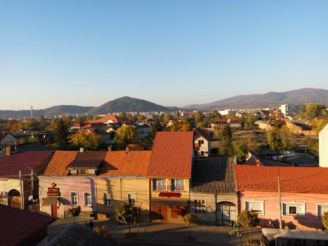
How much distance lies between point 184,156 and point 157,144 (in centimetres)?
326

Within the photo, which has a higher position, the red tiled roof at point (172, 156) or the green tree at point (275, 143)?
the red tiled roof at point (172, 156)

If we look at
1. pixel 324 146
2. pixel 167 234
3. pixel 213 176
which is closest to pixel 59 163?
pixel 167 234

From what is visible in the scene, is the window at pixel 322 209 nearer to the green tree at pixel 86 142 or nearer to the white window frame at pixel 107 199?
the white window frame at pixel 107 199

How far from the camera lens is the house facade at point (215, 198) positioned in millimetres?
32062

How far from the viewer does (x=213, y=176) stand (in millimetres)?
33812

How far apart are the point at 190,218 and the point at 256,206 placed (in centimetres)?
571

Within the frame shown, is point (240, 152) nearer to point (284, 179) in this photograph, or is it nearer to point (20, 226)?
point (284, 179)

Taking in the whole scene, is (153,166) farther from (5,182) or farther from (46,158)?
(5,182)

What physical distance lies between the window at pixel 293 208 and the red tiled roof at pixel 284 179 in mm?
1113

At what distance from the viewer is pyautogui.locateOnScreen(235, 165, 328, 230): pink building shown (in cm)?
2995

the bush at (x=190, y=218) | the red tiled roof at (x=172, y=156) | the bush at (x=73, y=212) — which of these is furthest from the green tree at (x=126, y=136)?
the bush at (x=190, y=218)

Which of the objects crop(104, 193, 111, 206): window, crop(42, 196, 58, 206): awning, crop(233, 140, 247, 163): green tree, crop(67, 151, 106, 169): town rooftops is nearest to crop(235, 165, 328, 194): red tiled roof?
crop(104, 193, 111, 206): window

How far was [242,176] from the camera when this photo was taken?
32938mm

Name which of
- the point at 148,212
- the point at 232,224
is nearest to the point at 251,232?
the point at 232,224
